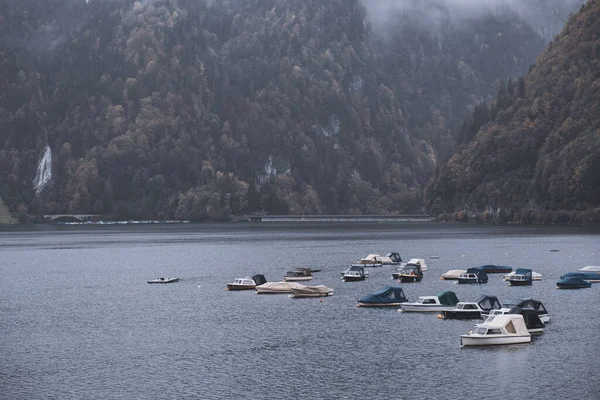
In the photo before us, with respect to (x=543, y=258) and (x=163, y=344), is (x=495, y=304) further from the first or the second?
(x=543, y=258)

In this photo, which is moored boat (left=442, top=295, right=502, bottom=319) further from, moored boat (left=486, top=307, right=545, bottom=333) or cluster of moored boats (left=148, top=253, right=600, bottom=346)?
moored boat (left=486, top=307, right=545, bottom=333)

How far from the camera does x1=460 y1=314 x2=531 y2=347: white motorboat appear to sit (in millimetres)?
84125

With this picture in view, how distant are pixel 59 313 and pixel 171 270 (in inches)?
2345

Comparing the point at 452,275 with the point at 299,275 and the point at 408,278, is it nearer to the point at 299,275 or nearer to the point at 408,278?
the point at 408,278

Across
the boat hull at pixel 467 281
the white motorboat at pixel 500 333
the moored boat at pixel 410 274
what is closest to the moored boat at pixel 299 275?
the moored boat at pixel 410 274

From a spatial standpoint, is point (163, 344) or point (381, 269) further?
point (381, 269)

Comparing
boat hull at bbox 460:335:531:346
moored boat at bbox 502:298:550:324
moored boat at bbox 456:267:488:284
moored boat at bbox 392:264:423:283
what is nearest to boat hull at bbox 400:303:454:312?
moored boat at bbox 502:298:550:324

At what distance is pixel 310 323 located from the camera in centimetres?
10019

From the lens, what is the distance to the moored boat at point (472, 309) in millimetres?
99438

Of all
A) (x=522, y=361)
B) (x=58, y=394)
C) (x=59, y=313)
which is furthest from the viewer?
(x=59, y=313)

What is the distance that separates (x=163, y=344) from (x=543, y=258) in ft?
337

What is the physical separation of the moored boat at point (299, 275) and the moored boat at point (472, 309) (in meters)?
47.9

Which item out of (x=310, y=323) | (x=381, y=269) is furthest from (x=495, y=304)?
(x=381, y=269)

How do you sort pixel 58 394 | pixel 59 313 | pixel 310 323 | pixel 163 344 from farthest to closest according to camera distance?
pixel 59 313, pixel 310 323, pixel 163 344, pixel 58 394
